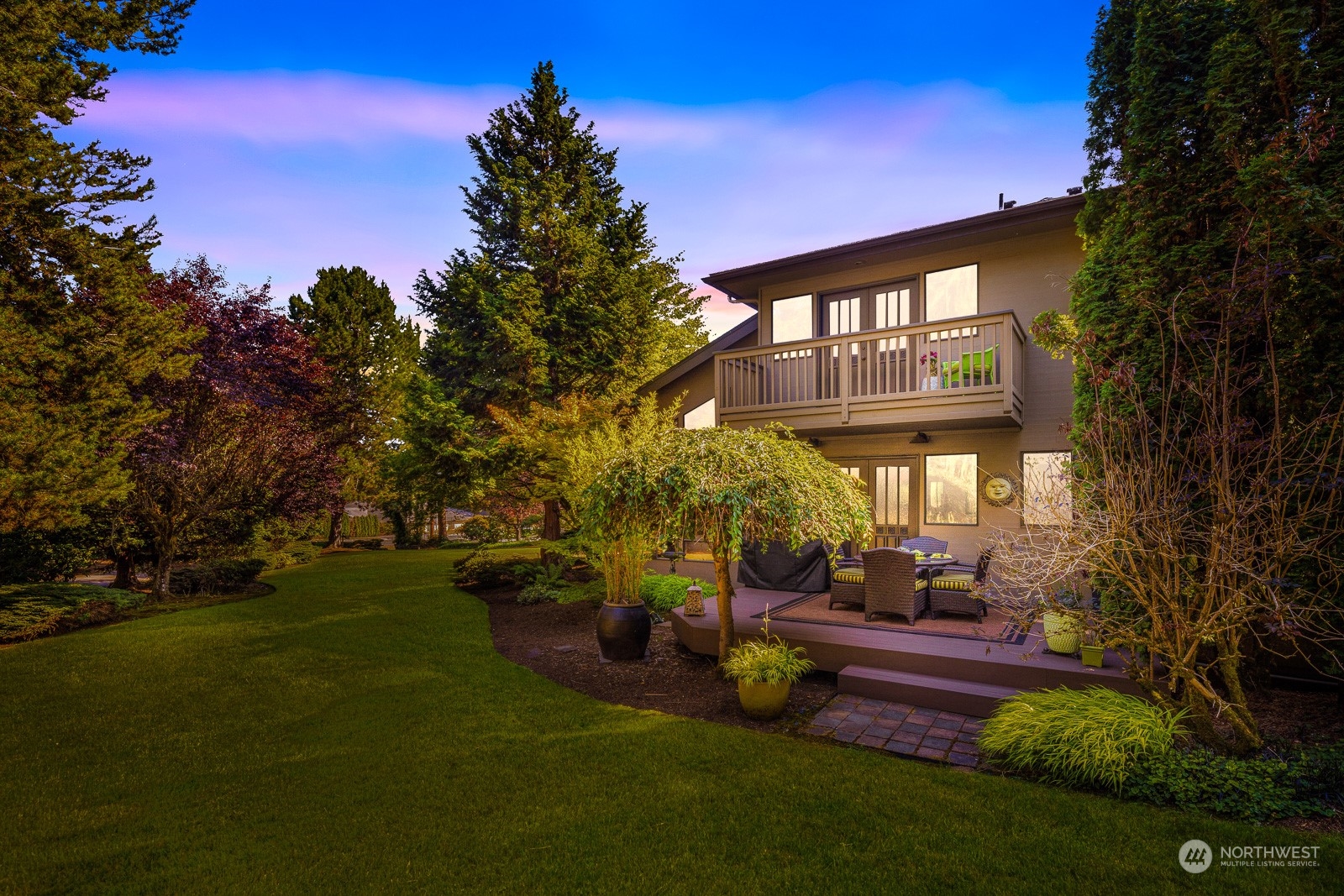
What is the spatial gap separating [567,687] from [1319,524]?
7.67 metres

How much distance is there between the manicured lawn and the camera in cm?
355

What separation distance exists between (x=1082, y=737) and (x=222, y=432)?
658 inches

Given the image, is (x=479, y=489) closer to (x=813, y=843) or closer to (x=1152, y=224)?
(x=813, y=843)

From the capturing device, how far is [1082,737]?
4.70 meters

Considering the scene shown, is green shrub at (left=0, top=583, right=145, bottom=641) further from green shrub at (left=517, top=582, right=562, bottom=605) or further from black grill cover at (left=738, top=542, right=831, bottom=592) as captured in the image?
black grill cover at (left=738, top=542, right=831, bottom=592)

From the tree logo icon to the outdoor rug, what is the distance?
2758 mm

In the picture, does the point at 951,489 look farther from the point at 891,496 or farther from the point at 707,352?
the point at 707,352

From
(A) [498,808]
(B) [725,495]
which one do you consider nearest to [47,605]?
(A) [498,808]

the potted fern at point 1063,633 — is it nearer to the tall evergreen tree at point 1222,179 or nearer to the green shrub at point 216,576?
the tall evergreen tree at point 1222,179

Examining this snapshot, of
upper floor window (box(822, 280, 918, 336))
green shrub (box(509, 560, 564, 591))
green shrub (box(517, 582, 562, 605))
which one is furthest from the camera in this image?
green shrub (box(509, 560, 564, 591))

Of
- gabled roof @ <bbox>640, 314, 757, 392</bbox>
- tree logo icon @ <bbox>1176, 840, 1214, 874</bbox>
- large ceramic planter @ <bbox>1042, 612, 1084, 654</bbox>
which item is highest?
gabled roof @ <bbox>640, 314, 757, 392</bbox>

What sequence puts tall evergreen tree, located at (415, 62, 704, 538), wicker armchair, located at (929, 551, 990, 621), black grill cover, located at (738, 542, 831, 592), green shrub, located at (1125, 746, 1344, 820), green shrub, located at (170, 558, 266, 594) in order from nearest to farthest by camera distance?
green shrub, located at (1125, 746, 1344, 820) < wicker armchair, located at (929, 551, 990, 621) < black grill cover, located at (738, 542, 831, 592) < green shrub, located at (170, 558, 266, 594) < tall evergreen tree, located at (415, 62, 704, 538)

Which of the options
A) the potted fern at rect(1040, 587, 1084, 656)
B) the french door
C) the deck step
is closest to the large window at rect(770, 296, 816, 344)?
the french door

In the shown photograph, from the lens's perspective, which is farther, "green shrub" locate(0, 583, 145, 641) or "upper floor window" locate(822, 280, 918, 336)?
"upper floor window" locate(822, 280, 918, 336)
